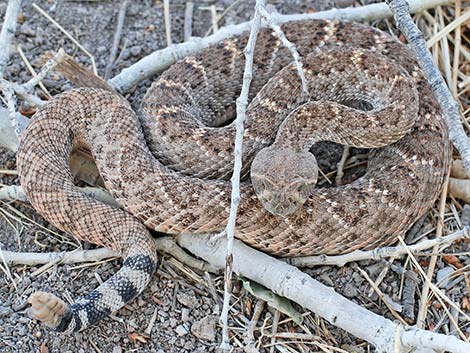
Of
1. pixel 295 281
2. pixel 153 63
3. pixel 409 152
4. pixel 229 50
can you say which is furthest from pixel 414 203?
pixel 153 63

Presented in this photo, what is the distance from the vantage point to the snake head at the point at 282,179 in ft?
14.9

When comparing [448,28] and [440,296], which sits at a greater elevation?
[448,28]

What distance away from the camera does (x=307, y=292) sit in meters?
4.42

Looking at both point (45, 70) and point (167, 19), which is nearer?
point (45, 70)

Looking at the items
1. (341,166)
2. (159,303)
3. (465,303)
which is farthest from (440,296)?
(159,303)

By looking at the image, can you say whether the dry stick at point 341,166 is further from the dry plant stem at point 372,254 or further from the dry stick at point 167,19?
the dry stick at point 167,19

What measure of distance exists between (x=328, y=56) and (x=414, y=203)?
1233mm

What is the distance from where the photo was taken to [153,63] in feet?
18.7

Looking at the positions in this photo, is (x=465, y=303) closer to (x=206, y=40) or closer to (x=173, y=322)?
(x=173, y=322)

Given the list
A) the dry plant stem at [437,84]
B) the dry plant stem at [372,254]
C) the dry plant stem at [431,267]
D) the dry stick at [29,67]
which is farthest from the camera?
the dry stick at [29,67]

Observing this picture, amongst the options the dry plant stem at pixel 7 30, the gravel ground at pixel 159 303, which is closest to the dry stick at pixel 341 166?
the gravel ground at pixel 159 303

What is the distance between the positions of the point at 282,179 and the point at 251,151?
509 millimetres

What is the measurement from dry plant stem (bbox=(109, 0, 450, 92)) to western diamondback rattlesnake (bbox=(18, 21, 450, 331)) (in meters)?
0.18

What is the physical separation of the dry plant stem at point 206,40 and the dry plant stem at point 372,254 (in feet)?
6.00
